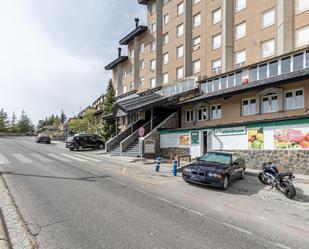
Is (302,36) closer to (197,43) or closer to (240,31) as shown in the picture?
(240,31)

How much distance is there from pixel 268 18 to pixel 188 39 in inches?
443

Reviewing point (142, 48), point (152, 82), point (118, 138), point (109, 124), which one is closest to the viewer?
point (118, 138)

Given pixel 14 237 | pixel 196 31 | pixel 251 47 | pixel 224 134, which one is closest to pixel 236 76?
pixel 251 47

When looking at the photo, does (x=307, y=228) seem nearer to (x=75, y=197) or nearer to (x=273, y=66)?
(x=75, y=197)

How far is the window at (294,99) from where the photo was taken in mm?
19812

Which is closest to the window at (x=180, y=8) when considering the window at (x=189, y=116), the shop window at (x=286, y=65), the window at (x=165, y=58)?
the window at (x=165, y=58)

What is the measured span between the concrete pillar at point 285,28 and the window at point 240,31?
434 cm

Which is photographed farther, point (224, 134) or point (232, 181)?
point (224, 134)

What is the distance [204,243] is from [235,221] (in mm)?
2158

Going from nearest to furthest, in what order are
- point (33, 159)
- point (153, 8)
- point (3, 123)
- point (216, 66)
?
point (33, 159)
point (216, 66)
point (153, 8)
point (3, 123)

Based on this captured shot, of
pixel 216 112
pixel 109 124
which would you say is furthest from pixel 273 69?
pixel 109 124

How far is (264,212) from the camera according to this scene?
9.13m

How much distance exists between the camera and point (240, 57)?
2738 centimetres

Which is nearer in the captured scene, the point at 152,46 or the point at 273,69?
the point at 273,69
